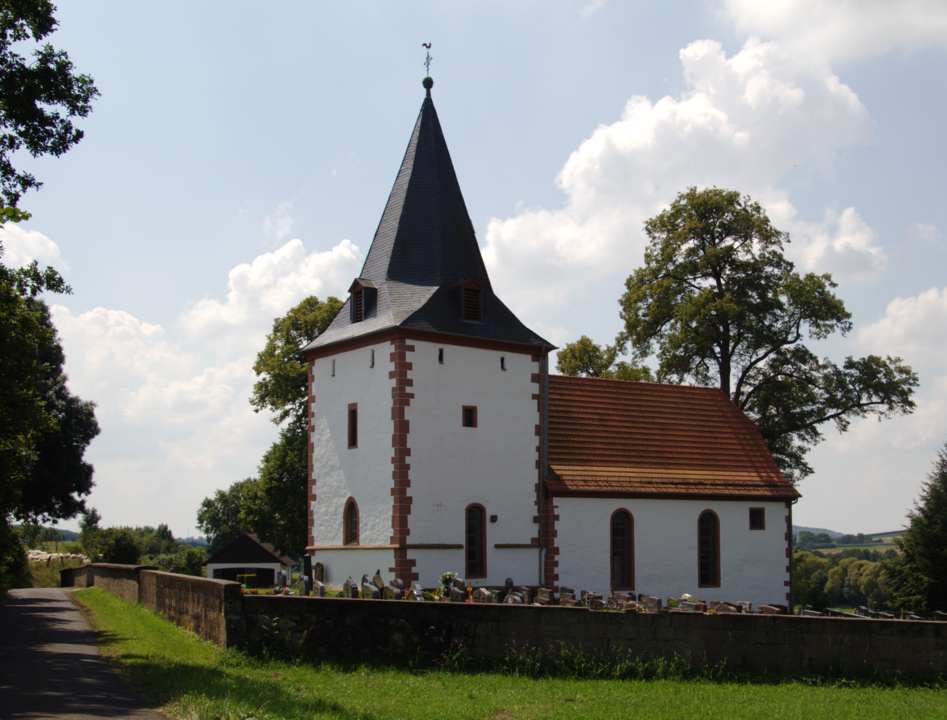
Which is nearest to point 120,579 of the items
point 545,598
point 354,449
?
point 354,449

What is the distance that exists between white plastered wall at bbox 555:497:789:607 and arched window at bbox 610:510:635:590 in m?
0.16

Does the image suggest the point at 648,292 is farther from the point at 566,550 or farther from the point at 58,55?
the point at 58,55

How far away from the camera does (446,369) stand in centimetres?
2483

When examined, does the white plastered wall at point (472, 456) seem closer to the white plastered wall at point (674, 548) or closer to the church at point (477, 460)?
the church at point (477, 460)

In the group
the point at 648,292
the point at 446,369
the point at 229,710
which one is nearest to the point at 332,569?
the point at 446,369

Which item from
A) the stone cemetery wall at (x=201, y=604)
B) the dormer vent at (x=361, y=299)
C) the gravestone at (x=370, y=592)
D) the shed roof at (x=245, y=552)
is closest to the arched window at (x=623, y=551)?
the gravestone at (x=370, y=592)

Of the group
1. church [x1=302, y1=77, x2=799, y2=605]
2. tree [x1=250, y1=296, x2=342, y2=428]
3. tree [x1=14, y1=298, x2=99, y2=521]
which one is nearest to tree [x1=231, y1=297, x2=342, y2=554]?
tree [x1=250, y1=296, x2=342, y2=428]

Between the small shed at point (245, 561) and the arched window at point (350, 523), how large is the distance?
87.5 feet

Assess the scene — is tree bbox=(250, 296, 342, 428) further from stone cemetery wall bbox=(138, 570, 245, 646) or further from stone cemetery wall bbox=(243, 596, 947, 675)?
stone cemetery wall bbox=(243, 596, 947, 675)

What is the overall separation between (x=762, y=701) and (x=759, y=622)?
2.20 meters

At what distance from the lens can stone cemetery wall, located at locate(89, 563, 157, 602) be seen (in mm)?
24281

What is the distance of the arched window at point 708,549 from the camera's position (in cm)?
2830

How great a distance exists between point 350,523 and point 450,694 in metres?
14.1

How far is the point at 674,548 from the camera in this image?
2777cm
